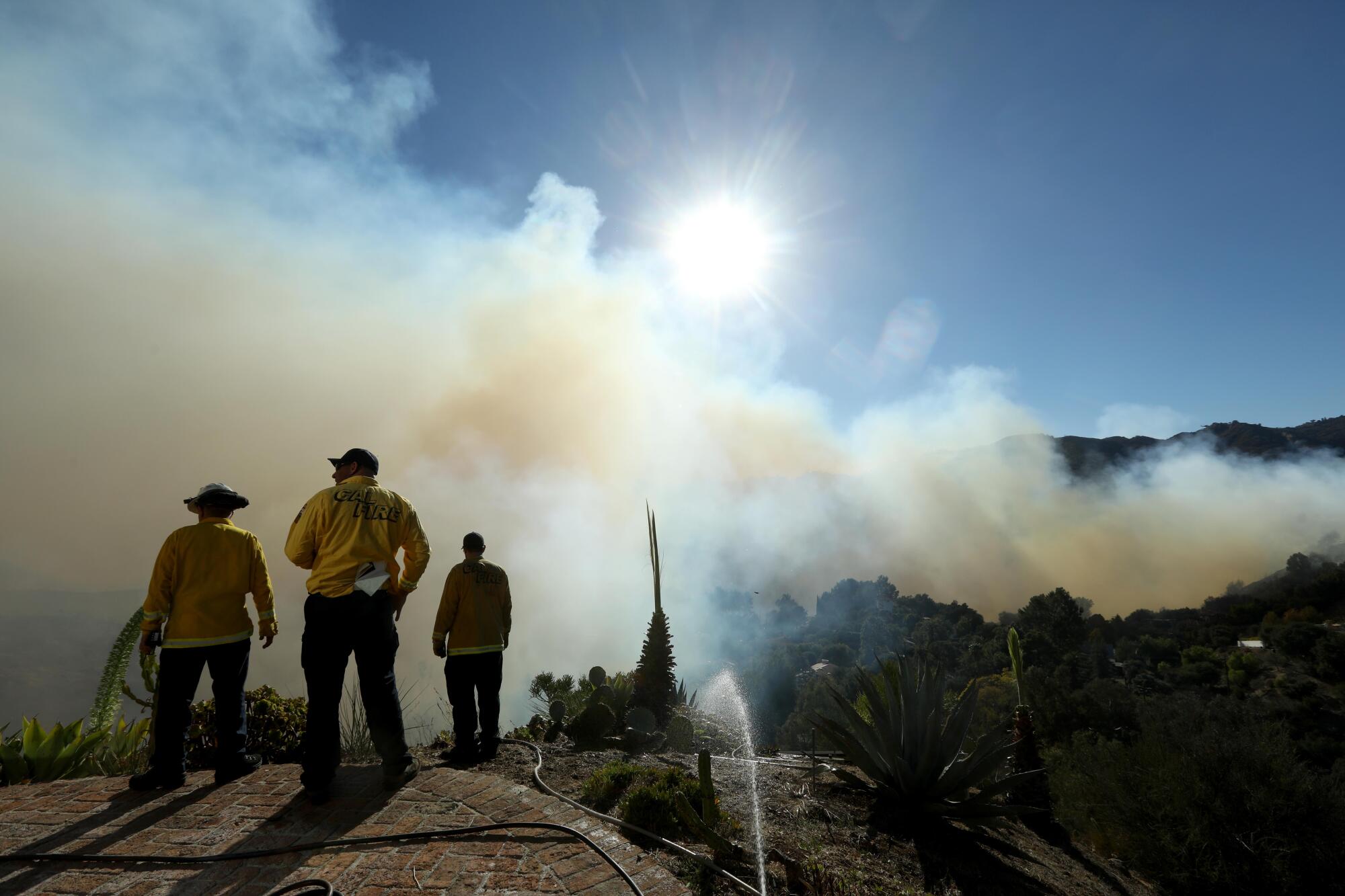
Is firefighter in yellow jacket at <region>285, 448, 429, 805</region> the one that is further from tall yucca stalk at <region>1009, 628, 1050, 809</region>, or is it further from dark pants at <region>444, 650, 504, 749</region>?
tall yucca stalk at <region>1009, 628, 1050, 809</region>

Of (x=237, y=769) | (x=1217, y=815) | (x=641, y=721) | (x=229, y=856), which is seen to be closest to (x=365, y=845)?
(x=229, y=856)

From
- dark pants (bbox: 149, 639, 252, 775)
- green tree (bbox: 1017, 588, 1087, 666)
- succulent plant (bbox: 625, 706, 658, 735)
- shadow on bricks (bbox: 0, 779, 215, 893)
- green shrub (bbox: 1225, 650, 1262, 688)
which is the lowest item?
green shrub (bbox: 1225, 650, 1262, 688)

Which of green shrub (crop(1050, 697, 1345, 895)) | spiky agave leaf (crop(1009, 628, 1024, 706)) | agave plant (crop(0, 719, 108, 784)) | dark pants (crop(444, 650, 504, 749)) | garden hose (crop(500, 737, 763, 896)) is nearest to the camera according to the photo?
garden hose (crop(500, 737, 763, 896))

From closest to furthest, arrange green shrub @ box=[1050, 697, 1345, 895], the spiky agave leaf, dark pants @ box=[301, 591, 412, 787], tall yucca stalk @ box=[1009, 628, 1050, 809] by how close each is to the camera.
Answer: dark pants @ box=[301, 591, 412, 787] → tall yucca stalk @ box=[1009, 628, 1050, 809] → green shrub @ box=[1050, 697, 1345, 895] → the spiky agave leaf

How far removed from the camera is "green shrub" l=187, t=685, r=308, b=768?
6.04m

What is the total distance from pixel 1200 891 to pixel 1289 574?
148815mm

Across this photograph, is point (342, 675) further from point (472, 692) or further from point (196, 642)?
point (472, 692)

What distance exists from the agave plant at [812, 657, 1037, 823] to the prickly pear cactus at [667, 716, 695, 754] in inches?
124

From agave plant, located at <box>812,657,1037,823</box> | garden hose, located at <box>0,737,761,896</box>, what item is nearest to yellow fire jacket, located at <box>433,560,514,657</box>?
garden hose, located at <box>0,737,761,896</box>

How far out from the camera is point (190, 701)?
448 centimetres

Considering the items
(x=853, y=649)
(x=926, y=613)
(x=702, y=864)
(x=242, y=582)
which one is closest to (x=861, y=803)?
(x=702, y=864)

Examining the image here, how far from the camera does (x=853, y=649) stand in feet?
284

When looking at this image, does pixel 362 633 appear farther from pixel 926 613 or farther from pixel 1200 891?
pixel 926 613

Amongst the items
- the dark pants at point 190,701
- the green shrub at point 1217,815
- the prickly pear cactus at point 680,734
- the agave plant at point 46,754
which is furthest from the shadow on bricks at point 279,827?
the green shrub at point 1217,815
